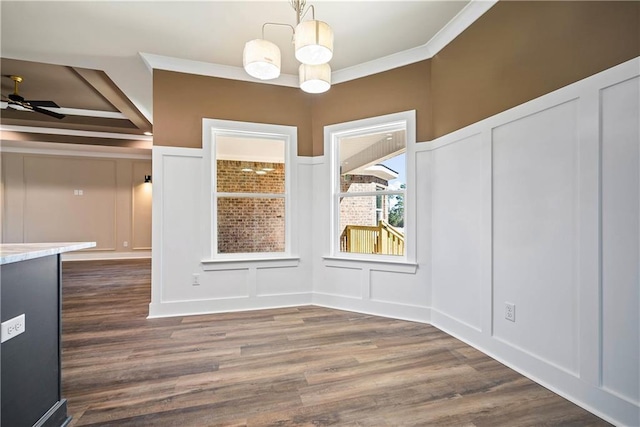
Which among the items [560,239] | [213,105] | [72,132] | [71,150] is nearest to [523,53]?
[560,239]

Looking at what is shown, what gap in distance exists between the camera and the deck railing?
131 inches

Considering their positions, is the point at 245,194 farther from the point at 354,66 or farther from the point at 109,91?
the point at 109,91

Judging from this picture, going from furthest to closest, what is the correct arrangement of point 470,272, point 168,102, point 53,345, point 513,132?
point 168,102 → point 470,272 → point 513,132 → point 53,345

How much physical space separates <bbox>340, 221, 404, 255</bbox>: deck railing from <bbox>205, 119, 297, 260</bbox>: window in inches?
28.7

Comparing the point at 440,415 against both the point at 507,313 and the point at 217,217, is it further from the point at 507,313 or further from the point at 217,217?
the point at 217,217

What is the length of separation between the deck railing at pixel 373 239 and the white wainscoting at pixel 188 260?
1.04 m

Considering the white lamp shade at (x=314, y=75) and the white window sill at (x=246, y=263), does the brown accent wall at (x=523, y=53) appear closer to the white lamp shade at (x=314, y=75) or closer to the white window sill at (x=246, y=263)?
the white lamp shade at (x=314, y=75)

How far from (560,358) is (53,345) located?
2936mm

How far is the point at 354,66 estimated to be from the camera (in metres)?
3.41

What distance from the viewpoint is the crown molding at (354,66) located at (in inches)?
108

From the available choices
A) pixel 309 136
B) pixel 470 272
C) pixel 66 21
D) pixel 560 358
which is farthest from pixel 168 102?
pixel 560 358

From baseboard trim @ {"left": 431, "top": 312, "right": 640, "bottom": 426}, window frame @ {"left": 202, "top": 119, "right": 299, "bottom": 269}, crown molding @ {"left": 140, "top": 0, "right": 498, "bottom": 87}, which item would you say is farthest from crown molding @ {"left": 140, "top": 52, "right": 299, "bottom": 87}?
baseboard trim @ {"left": 431, "top": 312, "right": 640, "bottom": 426}

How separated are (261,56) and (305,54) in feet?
1.03

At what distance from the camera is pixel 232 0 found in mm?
2377
